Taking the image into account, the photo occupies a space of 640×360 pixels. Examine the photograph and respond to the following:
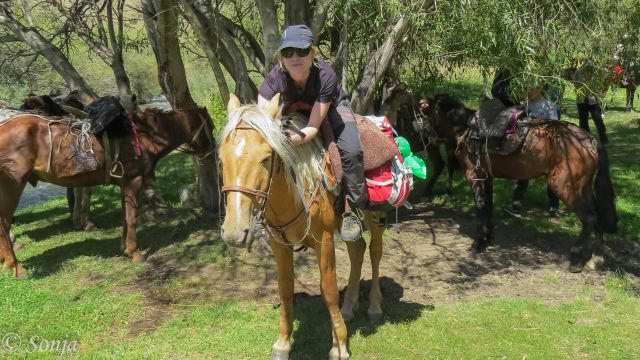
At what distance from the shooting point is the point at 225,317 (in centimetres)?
454

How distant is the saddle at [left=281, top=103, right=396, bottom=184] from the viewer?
3465 millimetres

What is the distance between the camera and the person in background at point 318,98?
312 centimetres

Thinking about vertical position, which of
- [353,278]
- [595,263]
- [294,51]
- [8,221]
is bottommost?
[595,263]

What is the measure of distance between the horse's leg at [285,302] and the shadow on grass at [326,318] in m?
0.17

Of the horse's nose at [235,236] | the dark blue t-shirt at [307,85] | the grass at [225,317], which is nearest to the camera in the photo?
the horse's nose at [235,236]

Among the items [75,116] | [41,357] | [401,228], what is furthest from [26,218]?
[401,228]

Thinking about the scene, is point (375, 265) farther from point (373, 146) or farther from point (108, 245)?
point (108, 245)

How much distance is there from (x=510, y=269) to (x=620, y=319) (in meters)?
1.32

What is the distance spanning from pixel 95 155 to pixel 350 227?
12.6 feet

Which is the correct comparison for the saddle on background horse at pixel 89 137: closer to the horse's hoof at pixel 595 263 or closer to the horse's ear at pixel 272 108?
the horse's ear at pixel 272 108

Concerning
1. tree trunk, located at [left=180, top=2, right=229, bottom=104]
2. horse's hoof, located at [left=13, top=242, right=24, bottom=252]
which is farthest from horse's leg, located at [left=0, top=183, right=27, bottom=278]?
tree trunk, located at [left=180, top=2, right=229, bottom=104]

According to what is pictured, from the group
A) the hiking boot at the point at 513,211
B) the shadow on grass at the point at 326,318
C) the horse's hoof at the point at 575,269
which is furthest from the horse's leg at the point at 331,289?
the hiking boot at the point at 513,211

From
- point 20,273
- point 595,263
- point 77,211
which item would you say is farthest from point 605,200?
point 77,211

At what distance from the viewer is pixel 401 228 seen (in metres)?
7.00
